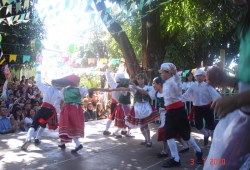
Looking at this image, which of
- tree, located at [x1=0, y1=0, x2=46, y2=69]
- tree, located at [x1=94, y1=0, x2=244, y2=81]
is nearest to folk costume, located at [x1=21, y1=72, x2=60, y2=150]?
tree, located at [x1=94, y1=0, x2=244, y2=81]

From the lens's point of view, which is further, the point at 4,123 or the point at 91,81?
the point at 91,81

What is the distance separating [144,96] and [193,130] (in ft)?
9.21

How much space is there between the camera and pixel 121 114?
864cm

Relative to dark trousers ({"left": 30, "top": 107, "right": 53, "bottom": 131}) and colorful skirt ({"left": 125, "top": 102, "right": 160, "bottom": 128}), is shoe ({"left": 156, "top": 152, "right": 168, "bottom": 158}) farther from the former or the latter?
dark trousers ({"left": 30, "top": 107, "right": 53, "bottom": 131})

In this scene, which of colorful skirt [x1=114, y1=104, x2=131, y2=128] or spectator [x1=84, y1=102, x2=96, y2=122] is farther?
spectator [x1=84, y1=102, x2=96, y2=122]

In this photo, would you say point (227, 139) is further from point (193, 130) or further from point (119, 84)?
point (193, 130)

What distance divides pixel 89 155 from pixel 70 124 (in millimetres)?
740

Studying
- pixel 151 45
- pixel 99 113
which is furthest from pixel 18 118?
pixel 151 45

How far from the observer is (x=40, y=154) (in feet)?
21.0

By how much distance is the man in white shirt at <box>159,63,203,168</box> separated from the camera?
18.1 feet

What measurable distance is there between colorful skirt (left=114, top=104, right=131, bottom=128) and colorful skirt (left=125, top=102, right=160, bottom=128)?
3.31ft

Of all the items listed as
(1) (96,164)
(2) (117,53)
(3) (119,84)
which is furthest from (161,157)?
(2) (117,53)

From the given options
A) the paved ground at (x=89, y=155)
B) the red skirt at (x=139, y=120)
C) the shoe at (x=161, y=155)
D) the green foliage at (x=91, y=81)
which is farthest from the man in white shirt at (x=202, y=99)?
the green foliage at (x=91, y=81)

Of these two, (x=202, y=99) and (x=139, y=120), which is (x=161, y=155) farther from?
(x=202, y=99)
